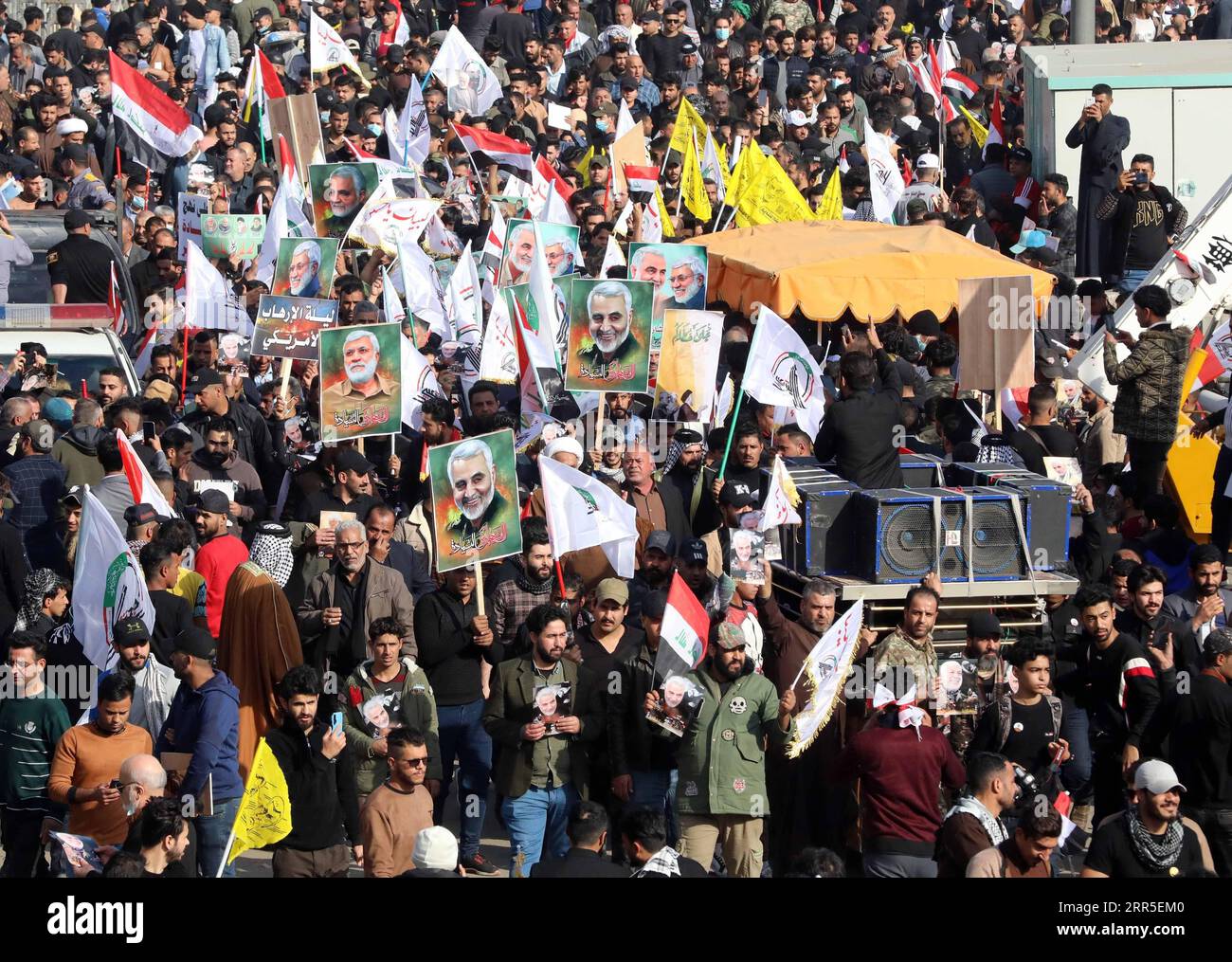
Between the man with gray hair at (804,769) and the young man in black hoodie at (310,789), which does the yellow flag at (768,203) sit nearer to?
the man with gray hair at (804,769)

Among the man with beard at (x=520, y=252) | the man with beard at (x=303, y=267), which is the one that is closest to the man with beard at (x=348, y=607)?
the man with beard at (x=303, y=267)

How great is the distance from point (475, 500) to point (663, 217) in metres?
9.26

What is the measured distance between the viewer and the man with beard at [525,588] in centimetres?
1094

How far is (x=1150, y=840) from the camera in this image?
7953 millimetres

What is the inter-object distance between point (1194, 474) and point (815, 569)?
388 cm

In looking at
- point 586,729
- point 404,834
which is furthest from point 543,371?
point 404,834

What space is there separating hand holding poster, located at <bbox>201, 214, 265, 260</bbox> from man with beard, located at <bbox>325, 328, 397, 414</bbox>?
489cm

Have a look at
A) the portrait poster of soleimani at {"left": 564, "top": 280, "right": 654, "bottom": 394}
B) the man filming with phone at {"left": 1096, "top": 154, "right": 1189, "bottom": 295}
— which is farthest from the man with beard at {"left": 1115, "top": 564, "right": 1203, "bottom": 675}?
the man filming with phone at {"left": 1096, "top": 154, "right": 1189, "bottom": 295}

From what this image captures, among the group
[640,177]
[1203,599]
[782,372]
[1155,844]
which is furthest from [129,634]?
[640,177]

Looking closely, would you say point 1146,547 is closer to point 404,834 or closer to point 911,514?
point 911,514

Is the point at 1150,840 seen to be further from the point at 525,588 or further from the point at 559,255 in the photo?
the point at 559,255

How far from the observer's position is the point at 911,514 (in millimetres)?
10672

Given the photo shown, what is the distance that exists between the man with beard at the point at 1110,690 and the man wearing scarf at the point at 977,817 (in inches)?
51.5

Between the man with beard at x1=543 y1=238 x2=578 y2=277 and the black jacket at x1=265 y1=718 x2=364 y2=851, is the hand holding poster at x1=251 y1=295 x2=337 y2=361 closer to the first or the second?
the man with beard at x1=543 y1=238 x2=578 y2=277
